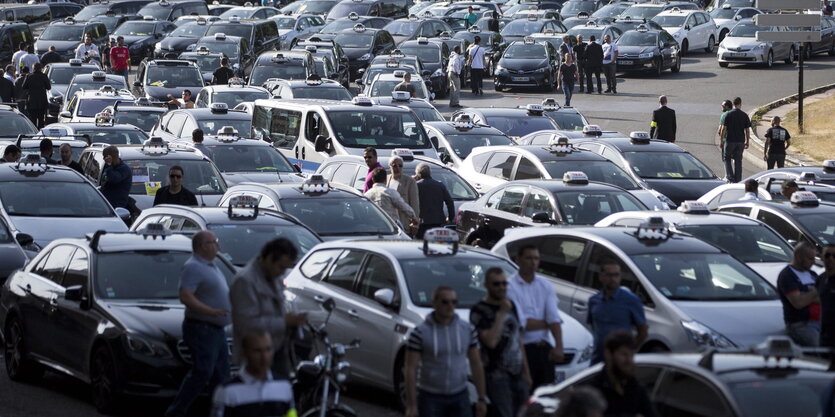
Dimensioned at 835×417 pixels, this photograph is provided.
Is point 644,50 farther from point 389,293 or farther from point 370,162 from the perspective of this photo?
point 389,293

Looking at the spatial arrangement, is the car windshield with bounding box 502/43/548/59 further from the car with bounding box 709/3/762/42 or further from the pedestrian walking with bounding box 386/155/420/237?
the pedestrian walking with bounding box 386/155/420/237

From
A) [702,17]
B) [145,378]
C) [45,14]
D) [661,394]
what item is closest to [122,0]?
[45,14]

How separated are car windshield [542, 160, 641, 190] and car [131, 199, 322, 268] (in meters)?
6.48

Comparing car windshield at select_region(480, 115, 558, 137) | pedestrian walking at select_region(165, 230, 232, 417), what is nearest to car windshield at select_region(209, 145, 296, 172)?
car windshield at select_region(480, 115, 558, 137)

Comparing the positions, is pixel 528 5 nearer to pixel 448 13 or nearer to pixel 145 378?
pixel 448 13

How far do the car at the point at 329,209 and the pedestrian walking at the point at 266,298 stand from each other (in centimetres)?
593

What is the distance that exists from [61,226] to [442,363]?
930 cm

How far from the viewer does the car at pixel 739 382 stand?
A: 7648 mm

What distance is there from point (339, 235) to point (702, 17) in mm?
38321

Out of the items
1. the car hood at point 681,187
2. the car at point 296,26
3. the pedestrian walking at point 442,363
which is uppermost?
the pedestrian walking at point 442,363

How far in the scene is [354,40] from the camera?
151 feet

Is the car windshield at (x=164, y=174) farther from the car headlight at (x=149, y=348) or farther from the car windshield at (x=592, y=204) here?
the car headlight at (x=149, y=348)

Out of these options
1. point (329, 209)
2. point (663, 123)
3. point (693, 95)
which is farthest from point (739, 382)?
point (693, 95)

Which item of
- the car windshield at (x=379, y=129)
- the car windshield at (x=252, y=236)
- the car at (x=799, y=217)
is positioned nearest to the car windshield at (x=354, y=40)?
the car windshield at (x=379, y=129)
